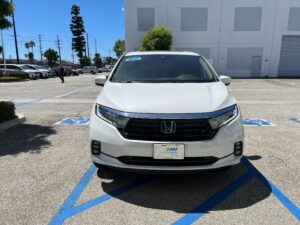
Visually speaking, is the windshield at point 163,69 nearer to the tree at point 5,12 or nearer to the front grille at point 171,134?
the front grille at point 171,134

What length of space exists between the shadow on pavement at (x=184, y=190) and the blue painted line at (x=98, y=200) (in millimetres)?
72

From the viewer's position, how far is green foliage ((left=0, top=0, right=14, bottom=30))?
5945 millimetres

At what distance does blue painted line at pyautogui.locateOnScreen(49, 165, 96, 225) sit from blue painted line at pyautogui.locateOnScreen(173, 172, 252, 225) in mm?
1224

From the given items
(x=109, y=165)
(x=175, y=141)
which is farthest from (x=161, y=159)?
(x=109, y=165)

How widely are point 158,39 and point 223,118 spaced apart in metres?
24.9

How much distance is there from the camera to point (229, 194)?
129 inches

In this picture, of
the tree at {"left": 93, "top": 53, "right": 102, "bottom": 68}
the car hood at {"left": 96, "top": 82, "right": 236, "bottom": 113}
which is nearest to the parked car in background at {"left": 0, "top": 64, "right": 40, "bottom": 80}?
the car hood at {"left": 96, "top": 82, "right": 236, "bottom": 113}

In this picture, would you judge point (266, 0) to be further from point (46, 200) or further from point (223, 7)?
point (46, 200)

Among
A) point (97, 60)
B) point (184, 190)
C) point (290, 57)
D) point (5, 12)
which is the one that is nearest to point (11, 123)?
point (5, 12)

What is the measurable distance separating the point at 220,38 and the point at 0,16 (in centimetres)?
2750

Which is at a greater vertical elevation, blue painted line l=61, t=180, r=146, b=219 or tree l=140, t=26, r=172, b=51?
tree l=140, t=26, r=172, b=51

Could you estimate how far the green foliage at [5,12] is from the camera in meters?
5.94

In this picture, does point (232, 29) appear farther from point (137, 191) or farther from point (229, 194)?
point (137, 191)

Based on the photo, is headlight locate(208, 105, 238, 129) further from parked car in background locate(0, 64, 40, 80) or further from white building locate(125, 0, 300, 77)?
white building locate(125, 0, 300, 77)
